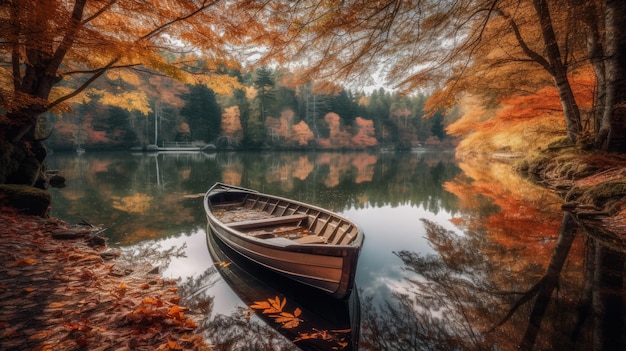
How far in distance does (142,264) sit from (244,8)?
5.33 metres

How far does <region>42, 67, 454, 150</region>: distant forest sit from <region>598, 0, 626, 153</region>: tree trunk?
53.7 ft

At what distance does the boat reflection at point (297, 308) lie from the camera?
3512 mm

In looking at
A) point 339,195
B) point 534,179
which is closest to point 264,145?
point 339,195

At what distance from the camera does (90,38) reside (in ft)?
17.7

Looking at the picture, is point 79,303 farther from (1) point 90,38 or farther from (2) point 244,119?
(2) point 244,119

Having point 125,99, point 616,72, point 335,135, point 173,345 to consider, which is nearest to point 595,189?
point 616,72

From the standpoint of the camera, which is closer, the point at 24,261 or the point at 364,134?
the point at 24,261

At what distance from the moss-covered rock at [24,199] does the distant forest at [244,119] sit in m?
17.7

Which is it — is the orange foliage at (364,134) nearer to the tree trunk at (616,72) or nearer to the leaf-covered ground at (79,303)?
the tree trunk at (616,72)

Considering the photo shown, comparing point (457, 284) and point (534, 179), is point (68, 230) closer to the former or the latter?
point (457, 284)

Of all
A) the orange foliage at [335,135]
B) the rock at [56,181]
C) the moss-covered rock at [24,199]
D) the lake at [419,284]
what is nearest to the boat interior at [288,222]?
the lake at [419,284]

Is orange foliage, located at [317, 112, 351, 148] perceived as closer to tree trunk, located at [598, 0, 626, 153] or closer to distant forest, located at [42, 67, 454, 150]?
distant forest, located at [42, 67, 454, 150]

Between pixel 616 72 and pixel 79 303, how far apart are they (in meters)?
13.4

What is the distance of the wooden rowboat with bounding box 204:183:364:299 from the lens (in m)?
3.93
